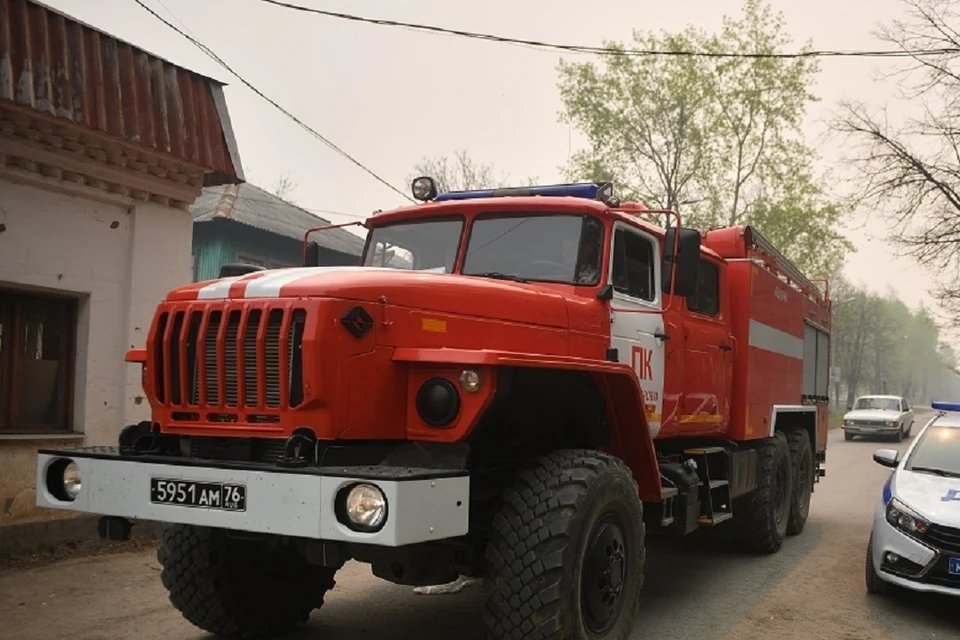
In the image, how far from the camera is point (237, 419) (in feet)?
13.4

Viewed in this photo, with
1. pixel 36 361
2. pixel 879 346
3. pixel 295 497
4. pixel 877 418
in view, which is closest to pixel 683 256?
pixel 295 497

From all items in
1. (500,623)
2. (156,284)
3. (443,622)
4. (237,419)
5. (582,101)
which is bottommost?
(443,622)

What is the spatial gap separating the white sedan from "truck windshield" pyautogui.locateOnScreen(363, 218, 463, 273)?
2636cm

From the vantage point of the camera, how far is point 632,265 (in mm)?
5754

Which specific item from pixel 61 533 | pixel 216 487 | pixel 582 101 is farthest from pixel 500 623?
pixel 582 101

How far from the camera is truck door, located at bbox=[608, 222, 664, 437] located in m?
5.53

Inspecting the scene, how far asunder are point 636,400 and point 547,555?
4.13ft

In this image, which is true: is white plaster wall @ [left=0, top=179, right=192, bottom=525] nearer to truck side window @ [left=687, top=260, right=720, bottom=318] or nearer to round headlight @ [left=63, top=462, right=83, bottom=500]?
round headlight @ [left=63, top=462, right=83, bottom=500]

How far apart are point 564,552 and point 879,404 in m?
29.7

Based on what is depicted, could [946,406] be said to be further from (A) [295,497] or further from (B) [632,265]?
(A) [295,497]

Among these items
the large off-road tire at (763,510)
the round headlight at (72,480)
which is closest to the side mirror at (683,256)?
the large off-road tire at (763,510)

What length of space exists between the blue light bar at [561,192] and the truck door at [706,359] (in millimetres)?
1405

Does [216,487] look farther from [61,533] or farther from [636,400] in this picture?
[61,533]

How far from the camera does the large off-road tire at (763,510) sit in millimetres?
8172
